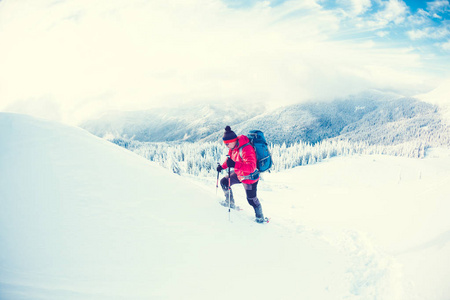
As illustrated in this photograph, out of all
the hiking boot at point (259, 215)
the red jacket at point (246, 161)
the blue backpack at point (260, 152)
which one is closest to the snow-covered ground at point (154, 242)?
the hiking boot at point (259, 215)

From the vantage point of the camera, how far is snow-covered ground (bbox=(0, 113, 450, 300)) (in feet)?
10.1

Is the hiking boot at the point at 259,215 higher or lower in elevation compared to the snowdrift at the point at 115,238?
lower

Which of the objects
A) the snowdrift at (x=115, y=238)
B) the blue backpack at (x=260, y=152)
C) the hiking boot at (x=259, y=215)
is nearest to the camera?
the snowdrift at (x=115, y=238)

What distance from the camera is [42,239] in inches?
126

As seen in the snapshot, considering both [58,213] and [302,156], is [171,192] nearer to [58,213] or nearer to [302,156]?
[58,213]

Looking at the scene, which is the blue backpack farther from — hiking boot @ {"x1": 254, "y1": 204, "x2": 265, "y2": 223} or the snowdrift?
the snowdrift

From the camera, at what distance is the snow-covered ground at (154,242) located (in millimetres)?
3088

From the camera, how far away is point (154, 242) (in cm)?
387

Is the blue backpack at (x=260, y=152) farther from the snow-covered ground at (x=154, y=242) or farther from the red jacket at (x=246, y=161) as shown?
the snow-covered ground at (x=154, y=242)

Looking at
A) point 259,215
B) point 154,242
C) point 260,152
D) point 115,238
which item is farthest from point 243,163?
point 115,238

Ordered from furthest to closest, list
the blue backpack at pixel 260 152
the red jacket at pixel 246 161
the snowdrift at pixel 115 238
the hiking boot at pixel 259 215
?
the hiking boot at pixel 259 215 → the blue backpack at pixel 260 152 → the red jacket at pixel 246 161 → the snowdrift at pixel 115 238

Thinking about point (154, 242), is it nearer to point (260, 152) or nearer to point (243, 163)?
point (243, 163)

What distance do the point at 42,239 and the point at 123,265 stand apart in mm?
1292

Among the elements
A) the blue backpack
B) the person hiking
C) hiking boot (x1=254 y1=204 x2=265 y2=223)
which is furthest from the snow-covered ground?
the blue backpack
